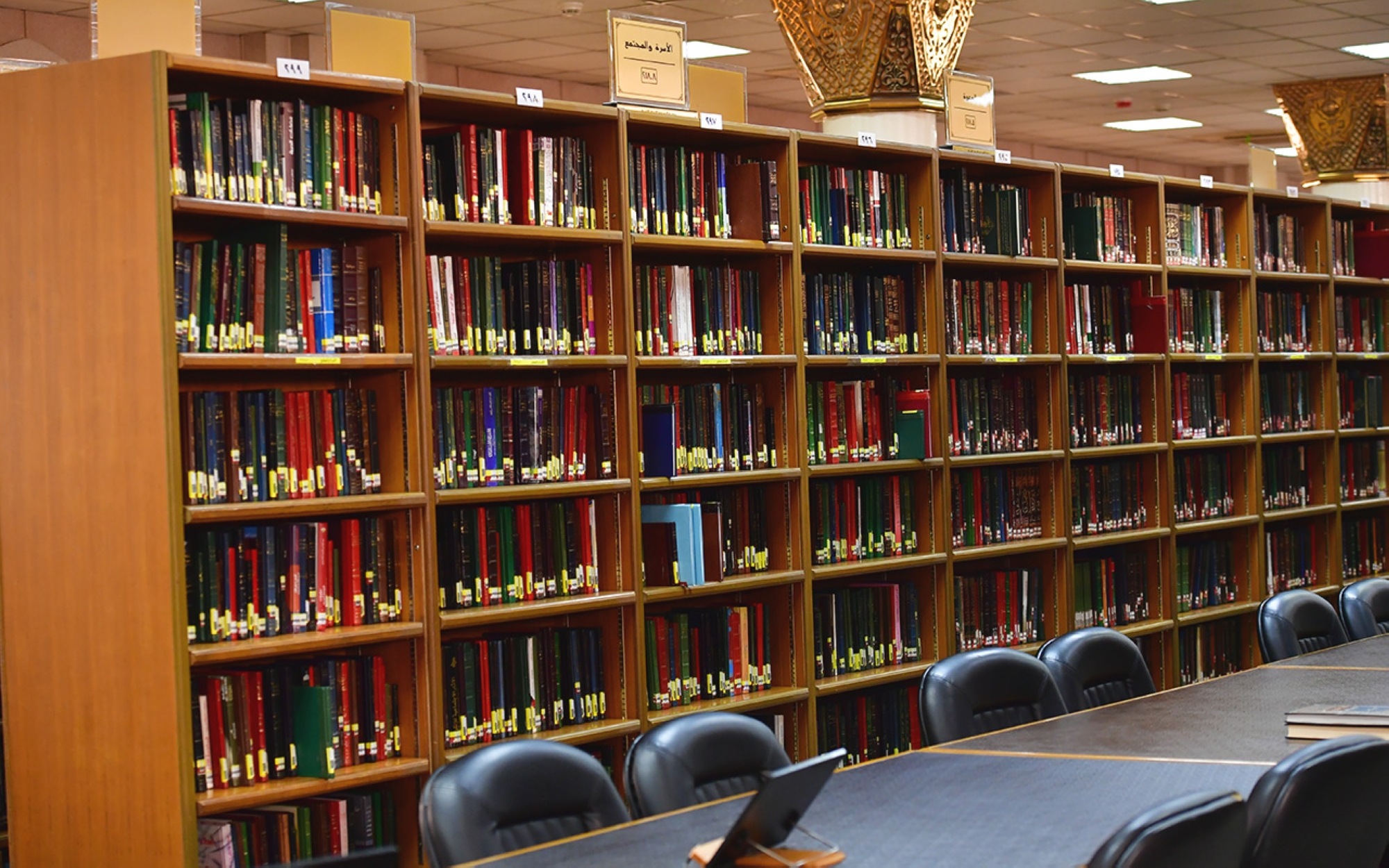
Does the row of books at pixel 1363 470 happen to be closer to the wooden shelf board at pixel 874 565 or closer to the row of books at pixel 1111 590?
the row of books at pixel 1111 590

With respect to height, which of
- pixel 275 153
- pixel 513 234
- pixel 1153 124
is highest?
pixel 1153 124

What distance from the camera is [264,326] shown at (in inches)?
165

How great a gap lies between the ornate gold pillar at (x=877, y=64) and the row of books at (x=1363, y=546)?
4083mm

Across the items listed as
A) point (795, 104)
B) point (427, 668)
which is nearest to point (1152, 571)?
point (427, 668)

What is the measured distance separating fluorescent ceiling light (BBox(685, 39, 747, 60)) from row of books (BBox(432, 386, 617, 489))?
543 centimetres

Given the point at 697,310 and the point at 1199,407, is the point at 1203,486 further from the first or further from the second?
the point at 697,310

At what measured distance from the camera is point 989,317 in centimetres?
637

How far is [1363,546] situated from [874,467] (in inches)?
177

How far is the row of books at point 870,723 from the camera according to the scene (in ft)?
18.7

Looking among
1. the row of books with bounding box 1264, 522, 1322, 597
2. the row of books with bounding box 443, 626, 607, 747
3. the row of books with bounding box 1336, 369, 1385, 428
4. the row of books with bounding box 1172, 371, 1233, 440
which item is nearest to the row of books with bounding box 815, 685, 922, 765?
the row of books with bounding box 443, 626, 607, 747

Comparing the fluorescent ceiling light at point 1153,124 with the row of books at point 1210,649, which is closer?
the row of books at point 1210,649

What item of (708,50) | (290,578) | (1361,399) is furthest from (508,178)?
(1361,399)

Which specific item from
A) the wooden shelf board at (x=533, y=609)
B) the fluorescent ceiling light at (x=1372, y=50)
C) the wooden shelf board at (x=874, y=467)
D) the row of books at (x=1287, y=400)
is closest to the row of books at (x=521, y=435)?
the wooden shelf board at (x=533, y=609)

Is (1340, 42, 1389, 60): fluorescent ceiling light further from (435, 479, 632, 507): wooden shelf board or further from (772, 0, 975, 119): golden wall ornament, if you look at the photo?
(435, 479, 632, 507): wooden shelf board
